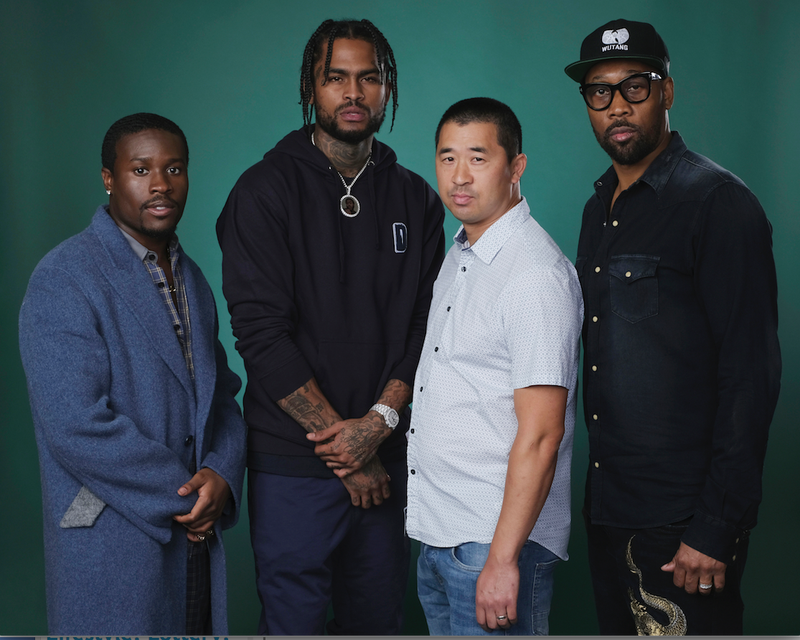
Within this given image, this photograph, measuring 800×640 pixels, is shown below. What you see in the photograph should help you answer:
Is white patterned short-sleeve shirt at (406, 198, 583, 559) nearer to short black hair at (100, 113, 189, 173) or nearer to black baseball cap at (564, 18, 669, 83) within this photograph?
black baseball cap at (564, 18, 669, 83)

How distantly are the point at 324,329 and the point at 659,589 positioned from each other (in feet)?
4.13

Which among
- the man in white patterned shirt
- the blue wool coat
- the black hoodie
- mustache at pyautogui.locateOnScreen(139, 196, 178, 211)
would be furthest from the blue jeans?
mustache at pyautogui.locateOnScreen(139, 196, 178, 211)

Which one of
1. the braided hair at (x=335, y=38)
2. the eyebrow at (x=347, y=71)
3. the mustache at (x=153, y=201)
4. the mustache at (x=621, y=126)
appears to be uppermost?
the braided hair at (x=335, y=38)

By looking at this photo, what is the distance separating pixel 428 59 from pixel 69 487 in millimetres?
3050

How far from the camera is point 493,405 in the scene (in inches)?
75.0

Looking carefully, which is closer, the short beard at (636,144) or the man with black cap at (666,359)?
the man with black cap at (666,359)

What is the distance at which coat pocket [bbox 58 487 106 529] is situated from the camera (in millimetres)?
2076

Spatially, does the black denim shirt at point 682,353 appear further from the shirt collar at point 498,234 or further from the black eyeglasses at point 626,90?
the shirt collar at point 498,234

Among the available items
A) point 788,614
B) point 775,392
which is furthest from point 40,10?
point 788,614

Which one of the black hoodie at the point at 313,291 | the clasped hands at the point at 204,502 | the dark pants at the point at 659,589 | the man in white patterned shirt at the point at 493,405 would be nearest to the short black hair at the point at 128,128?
the black hoodie at the point at 313,291

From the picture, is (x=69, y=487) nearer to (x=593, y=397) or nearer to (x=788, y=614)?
(x=593, y=397)

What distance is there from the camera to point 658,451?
2.12 metres

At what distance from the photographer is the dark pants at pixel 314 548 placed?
2492mm

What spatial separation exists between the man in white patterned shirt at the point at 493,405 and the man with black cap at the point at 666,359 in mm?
256
